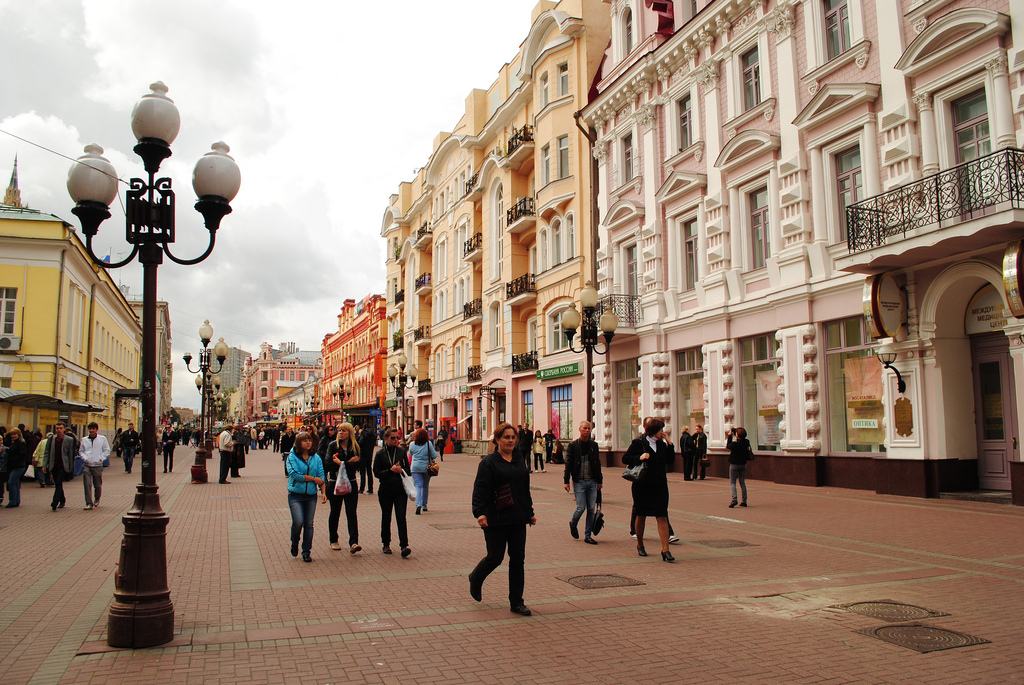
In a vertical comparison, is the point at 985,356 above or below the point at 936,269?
below

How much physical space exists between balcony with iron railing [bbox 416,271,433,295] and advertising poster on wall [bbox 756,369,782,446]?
3293 centimetres

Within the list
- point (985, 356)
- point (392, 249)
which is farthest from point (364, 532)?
point (392, 249)

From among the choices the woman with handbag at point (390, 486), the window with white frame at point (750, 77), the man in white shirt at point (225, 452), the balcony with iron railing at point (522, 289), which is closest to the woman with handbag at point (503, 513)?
the woman with handbag at point (390, 486)

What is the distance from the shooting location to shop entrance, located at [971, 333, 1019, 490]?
1504cm

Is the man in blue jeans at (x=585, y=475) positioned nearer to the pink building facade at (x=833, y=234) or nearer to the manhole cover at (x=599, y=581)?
the manhole cover at (x=599, y=581)

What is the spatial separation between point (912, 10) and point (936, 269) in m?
5.45

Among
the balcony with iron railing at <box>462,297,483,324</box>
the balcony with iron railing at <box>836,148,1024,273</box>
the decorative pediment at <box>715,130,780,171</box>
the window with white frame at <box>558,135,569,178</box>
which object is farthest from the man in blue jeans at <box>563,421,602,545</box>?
the balcony with iron railing at <box>462,297,483,324</box>

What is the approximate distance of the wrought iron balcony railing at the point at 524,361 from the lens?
113ft

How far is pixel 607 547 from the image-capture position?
419 inches

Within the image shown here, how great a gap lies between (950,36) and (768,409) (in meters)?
9.55

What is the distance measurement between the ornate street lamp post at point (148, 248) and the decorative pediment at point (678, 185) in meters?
17.9

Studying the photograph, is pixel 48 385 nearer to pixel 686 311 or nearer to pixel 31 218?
pixel 31 218

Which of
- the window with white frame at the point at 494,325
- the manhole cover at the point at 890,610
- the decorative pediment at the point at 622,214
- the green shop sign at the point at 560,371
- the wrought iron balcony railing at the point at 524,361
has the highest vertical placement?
Result: the decorative pediment at the point at 622,214

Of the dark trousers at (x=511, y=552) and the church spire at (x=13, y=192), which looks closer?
the dark trousers at (x=511, y=552)
